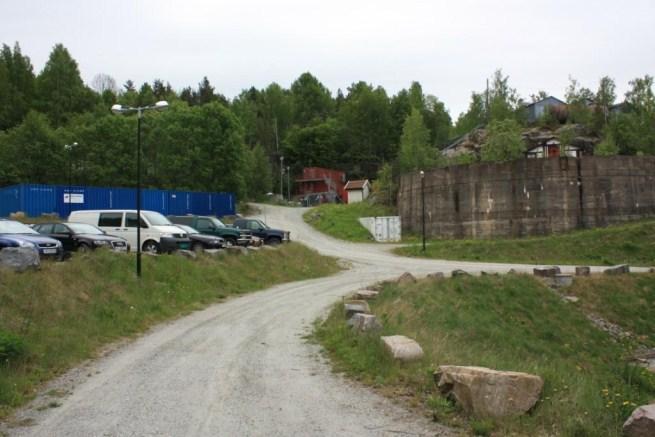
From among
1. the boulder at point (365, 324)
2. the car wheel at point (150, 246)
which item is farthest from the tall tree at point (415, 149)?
the boulder at point (365, 324)

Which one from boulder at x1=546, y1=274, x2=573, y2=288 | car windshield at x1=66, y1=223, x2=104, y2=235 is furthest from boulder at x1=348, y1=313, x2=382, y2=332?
boulder at x1=546, y1=274, x2=573, y2=288

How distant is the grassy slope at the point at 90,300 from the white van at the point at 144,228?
1.77 m

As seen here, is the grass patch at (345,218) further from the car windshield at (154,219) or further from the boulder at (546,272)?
the car windshield at (154,219)

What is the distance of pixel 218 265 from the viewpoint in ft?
78.4

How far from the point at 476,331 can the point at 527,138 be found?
5934 centimetres

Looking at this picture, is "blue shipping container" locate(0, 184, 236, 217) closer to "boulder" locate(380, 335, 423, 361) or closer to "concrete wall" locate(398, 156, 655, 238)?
"concrete wall" locate(398, 156, 655, 238)

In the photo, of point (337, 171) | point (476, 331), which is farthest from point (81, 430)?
point (337, 171)

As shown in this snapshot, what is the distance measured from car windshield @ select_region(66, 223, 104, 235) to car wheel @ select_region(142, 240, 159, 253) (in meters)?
1.90

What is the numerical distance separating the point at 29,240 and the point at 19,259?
366 cm

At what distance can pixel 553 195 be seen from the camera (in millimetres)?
48531

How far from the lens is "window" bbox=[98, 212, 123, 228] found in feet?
84.6

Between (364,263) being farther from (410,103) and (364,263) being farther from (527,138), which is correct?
(410,103)

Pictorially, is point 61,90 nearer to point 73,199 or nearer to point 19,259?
point 73,199

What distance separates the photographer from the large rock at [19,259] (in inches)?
577
